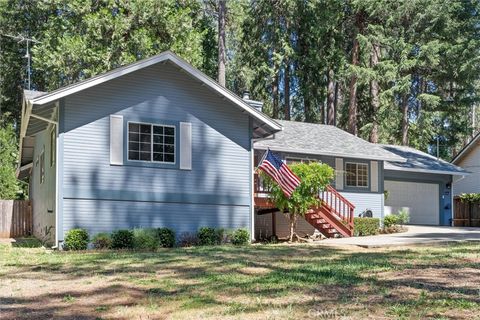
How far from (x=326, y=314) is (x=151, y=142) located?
11.6 meters

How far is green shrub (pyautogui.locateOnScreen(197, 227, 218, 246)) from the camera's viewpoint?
17.7 metres

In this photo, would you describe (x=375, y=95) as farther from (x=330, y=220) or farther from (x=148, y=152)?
(x=148, y=152)

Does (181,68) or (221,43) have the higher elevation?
(221,43)

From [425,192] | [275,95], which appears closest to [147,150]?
[425,192]

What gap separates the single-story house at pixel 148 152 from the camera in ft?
53.7

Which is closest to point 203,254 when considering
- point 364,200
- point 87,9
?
point 364,200

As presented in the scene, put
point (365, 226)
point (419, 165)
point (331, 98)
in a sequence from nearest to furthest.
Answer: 1. point (365, 226)
2. point (419, 165)
3. point (331, 98)

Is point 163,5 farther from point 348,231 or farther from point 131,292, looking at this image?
point 131,292

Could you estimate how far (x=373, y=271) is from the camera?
392 inches

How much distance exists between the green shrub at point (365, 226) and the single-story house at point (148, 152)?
28.6 inches

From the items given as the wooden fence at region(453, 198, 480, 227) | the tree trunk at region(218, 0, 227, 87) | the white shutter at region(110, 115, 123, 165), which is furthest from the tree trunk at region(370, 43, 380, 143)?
the white shutter at region(110, 115, 123, 165)

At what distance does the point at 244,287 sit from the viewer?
8.49 metres

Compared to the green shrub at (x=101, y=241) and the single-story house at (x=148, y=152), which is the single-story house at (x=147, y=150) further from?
the green shrub at (x=101, y=241)

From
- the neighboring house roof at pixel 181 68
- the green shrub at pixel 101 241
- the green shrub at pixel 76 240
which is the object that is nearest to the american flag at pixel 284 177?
the neighboring house roof at pixel 181 68
